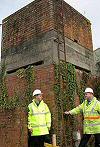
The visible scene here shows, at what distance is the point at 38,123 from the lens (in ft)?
23.3

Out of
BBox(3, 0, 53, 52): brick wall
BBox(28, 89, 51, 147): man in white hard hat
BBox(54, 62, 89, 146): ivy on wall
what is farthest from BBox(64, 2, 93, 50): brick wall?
Answer: BBox(28, 89, 51, 147): man in white hard hat

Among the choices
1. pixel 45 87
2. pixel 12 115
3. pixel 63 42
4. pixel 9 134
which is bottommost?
pixel 9 134

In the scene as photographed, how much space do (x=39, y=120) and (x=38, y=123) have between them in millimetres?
82

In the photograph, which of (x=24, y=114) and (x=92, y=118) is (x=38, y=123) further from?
(x=24, y=114)

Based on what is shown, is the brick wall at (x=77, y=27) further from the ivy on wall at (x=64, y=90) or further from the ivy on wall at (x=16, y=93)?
the ivy on wall at (x=16, y=93)

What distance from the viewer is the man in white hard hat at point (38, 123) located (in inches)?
279

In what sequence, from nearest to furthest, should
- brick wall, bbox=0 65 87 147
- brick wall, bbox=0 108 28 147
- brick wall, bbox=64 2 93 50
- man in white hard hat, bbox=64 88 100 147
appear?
man in white hard hat, bbox=64 88 100 147, brick wall, bbox=0 65 87 147, brick wall, bbox=0 108 28 147, brick wall, bbox=64 2 93 50

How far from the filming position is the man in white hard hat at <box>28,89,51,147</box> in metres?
7.09

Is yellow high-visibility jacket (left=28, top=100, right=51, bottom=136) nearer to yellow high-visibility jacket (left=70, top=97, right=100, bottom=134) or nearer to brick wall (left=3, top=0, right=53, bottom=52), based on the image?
yellow high-visibility jacket (left=70, top=97, right=100, bottom=134)

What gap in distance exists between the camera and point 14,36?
10047mm

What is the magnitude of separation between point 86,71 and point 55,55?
1.92m

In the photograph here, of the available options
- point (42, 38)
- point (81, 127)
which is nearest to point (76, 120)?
point (81, 127)

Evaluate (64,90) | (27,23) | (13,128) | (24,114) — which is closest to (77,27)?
(27,23)

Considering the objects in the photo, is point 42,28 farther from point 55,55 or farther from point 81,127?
point 81,127
